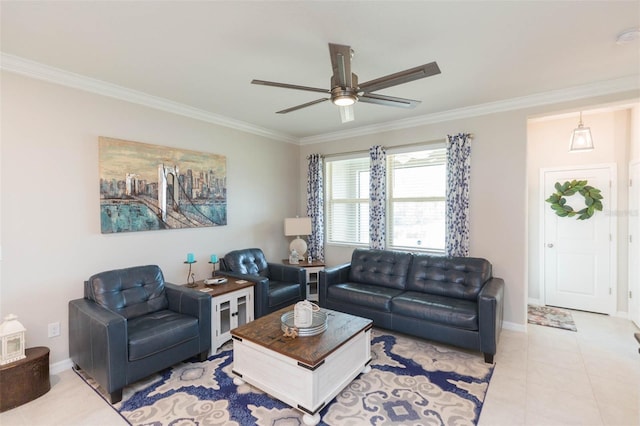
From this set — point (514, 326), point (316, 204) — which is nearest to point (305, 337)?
point (514, 326)

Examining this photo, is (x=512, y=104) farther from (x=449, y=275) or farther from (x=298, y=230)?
(x=298, y=230)

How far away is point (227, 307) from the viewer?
3328mm

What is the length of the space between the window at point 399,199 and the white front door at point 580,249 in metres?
1.74

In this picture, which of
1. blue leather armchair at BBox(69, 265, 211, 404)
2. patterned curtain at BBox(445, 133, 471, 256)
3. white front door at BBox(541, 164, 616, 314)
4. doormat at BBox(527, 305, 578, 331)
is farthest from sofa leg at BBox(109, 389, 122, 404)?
white front door at BBox(541, 164, 616, 314)

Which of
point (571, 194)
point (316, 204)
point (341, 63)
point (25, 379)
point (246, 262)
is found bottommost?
point (25, 379)

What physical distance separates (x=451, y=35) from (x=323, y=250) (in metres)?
3.74

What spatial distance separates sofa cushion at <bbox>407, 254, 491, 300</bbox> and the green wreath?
1.76 m

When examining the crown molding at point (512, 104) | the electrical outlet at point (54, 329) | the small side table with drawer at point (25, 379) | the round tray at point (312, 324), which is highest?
the crown molding at point (512, 104)

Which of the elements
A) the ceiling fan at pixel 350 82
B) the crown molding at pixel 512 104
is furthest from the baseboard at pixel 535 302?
the ceiling fan at pixel 350 82

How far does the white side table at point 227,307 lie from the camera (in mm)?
3178

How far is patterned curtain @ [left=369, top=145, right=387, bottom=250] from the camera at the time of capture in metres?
4.53

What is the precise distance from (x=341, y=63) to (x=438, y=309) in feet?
8.36

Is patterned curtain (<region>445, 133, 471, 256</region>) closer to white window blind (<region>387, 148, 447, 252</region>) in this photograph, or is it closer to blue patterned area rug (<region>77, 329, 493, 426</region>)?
white window blind (<region>387, 148, 447, 252</region>)

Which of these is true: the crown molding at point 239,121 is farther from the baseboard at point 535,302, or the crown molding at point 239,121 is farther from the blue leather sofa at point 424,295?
the baseboard at point 535,302
